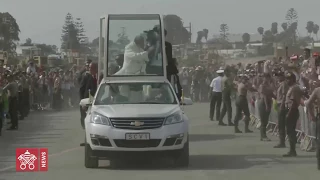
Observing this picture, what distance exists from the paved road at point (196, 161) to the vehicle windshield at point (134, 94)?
4.21 feet

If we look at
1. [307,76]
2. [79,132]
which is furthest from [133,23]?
[79,132]

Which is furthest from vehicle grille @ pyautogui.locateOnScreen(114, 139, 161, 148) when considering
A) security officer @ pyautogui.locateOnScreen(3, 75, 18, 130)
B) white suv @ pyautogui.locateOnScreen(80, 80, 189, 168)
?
security officer @ pyautogui.locateOnScreen(3, 75, 18, 130)

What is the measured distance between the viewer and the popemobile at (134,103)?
48.0ft

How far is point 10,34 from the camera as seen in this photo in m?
78.1

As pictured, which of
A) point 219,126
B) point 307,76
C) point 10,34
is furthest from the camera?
point 10,34

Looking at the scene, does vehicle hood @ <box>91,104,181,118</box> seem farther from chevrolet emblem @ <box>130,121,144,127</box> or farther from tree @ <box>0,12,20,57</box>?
tree @ <box>0,12,20,57</box>

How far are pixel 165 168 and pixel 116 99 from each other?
5.77 ft

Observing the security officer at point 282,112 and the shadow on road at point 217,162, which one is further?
the security officer at point 282,112

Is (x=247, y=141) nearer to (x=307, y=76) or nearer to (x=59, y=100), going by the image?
(x=307, y=76)

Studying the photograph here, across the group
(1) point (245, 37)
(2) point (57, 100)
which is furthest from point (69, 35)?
(2) point (57, 100)

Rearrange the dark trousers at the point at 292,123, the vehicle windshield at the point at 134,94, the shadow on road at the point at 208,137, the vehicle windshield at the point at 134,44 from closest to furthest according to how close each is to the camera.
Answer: the vehicle windshield at the point at 134,94 < the dark trousers at the point at 292,123 < the vehicle windshield at the point at 134,44 < the shadow on road at the point at 208,137

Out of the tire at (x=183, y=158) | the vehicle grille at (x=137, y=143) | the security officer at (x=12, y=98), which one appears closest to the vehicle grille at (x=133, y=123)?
the vehicle grille at (x=137, y=143)

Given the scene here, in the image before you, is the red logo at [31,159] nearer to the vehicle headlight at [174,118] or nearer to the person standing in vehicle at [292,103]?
the vehicle headlight at [174,118]

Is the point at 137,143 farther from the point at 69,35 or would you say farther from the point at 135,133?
the point at 69,35
